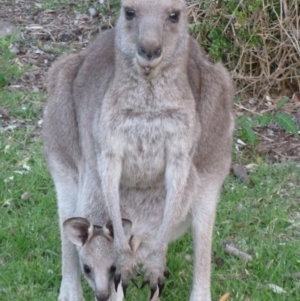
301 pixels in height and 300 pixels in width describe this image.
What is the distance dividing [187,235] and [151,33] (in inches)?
60.7

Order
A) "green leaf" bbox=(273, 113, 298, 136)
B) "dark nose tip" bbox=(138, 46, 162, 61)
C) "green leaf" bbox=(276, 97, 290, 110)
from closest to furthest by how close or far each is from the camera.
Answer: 1. "dark nose tip" bbox=(138, 46, 162, 61)
2. "green leaf" bbox=(273, 113, 298, 136)
3. "green leaf" bbox=(276, 97, 290, 110)

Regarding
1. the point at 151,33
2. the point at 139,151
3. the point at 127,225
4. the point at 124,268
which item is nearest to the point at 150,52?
the point at 151,33

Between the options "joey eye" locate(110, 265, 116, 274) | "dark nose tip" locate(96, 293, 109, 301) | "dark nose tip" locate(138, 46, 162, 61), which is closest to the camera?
"dark nose tip" locate(138, 46, 162, 61)

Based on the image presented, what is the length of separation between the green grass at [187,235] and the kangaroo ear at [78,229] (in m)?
0.48

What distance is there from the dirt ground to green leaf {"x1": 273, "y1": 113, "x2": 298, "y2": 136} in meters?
0.10

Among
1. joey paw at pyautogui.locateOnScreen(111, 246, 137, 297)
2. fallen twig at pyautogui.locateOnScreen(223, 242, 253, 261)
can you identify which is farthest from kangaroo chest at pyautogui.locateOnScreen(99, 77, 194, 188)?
fallen twig at pyautogui.locateOnScreen(223, 242, 253, 261)

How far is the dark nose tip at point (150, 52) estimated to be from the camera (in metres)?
3.63

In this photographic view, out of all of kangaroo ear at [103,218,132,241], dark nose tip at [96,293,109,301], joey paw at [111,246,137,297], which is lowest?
dark nose tip at [96,293,109,301]

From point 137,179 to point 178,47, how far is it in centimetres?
59

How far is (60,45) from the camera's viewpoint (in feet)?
23.2

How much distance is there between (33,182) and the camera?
531cm

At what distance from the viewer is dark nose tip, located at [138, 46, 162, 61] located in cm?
363

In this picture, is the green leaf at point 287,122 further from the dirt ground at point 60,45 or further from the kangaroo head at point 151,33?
the kangaroo head at point 151,33

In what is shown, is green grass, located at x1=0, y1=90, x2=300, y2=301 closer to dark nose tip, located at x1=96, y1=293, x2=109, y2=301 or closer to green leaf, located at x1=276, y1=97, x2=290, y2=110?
dark nose tip, located at x1=96, y1=293, x2=109, y2=301
